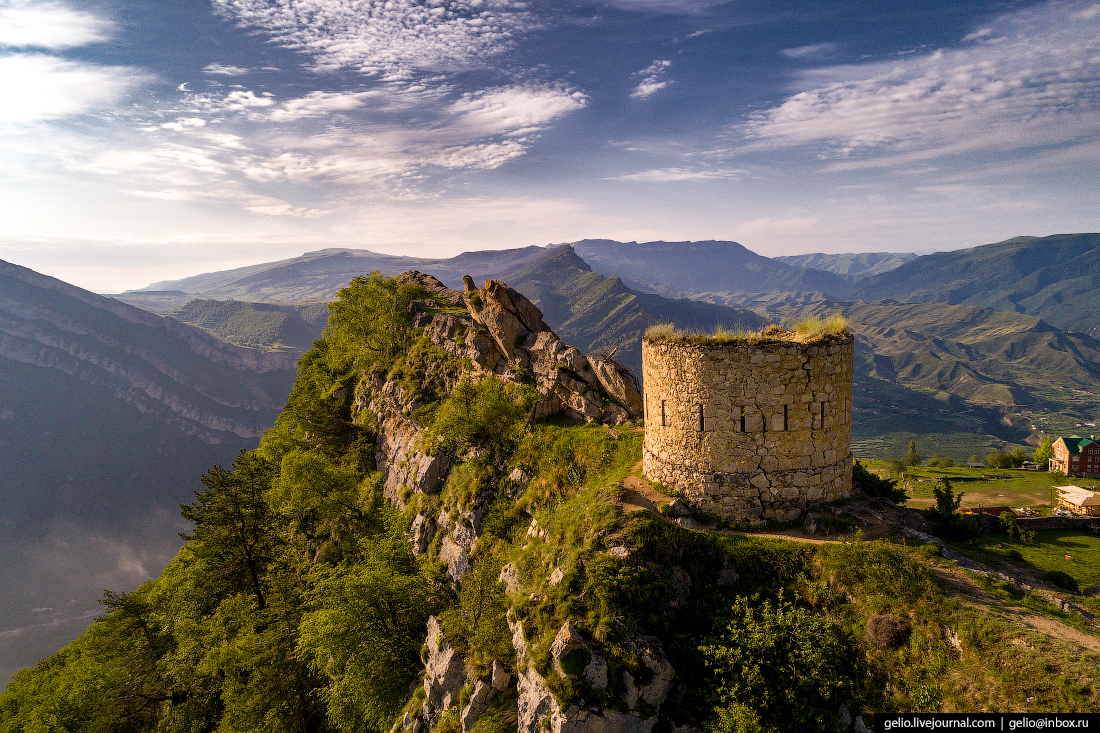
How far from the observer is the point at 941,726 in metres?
11.5

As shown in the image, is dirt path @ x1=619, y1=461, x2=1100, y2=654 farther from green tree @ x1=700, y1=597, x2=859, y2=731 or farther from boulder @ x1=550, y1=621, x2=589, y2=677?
boulder @ x1=550, y1=621, x2=589, y2=677

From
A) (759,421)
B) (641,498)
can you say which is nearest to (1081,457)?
(759,421)

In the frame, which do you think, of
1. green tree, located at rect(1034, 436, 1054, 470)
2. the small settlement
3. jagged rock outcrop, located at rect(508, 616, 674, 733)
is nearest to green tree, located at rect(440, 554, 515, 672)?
jagged rock outcrop, located at rect(508, 616, 674, 733)

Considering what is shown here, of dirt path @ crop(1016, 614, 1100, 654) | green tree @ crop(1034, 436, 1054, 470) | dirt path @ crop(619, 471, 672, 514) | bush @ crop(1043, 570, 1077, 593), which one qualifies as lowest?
green tree @ crop(1034, 436, 1054, 470)

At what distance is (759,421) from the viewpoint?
1747 cm

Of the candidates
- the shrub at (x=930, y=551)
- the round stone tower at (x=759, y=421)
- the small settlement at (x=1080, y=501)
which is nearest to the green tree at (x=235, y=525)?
the round stone tower at (x=759, y=421)

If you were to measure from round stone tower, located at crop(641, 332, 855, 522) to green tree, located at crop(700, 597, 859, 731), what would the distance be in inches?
170

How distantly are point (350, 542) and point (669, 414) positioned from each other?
21419mm

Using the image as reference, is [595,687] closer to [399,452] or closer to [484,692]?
[484,692]

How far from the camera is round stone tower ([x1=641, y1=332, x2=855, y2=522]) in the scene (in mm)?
17281

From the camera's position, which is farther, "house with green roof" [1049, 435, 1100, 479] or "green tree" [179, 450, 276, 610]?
"house with green roof" [1049, 435, 1100, 479]

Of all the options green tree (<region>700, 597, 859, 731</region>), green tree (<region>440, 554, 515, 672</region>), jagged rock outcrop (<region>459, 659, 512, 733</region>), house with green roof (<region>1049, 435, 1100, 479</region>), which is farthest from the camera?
house with green roof (<region>1049, 435, 1100, 479</region>)

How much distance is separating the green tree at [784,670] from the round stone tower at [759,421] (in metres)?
4.32

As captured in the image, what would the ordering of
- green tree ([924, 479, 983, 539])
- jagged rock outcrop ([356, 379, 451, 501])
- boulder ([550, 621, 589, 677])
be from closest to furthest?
boulder ([550, 621, 589, 677])
green tree ([924, 479, 983, 539])
jagged rock outcrop ([356, 379, 451, 501])
